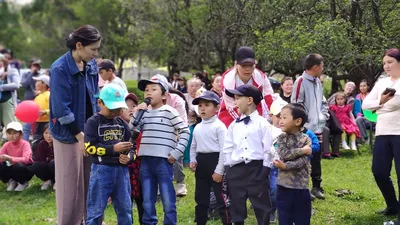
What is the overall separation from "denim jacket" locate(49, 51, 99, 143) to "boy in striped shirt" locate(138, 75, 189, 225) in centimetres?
75

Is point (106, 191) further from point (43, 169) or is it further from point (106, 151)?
point (43, 169)

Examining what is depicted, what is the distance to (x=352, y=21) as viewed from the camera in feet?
43.6

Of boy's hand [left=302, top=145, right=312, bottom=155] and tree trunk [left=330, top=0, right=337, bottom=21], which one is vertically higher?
tree trunk [left=330, top=0, right=337, bottom=21]

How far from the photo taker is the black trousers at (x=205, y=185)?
6430 mm

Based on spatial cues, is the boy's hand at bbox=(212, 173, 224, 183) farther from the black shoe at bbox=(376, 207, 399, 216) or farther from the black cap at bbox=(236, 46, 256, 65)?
the black shoe at bbox=(376, 207, 399, 216)

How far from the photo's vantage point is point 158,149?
20.4ft

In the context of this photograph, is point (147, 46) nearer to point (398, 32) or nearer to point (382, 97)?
point (398, 32)

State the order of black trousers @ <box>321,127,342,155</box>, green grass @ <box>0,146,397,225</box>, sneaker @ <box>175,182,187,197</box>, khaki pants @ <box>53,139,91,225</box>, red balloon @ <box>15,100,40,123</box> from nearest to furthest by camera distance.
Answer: khaki pants @ <box>53,139,91,225</box>, green grass @ <box>0,146,397,225</box>, sneaker @ <box>175,182,187,197</box>, red balloon @ <box>15,100,40,123</box>, black trousers @ <box>321,127,342,155</box>

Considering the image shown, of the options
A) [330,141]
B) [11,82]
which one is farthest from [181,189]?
[330,141]

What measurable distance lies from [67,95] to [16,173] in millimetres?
4116

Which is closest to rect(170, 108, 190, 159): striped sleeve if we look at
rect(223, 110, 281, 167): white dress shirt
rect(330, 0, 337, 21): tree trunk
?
rect(223, 110, 281, 167): white dress shirt

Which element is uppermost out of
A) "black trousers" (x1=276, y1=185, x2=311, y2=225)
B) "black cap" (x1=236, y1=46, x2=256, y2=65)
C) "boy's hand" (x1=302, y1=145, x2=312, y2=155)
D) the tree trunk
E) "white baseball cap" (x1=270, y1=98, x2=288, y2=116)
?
the tree trunk

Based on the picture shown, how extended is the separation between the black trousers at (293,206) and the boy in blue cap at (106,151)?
157 centimetres

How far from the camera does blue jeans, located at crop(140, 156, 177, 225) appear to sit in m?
6.21
